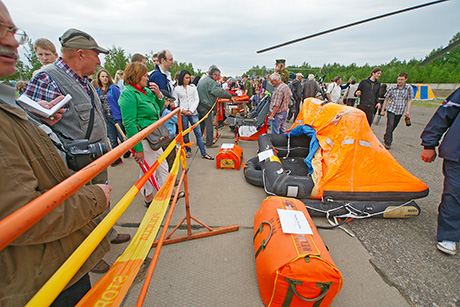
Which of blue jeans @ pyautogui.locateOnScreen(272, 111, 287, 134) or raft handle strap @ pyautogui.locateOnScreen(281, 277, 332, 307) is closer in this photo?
raft handle strap @ pyautogui.locateOnScreen(281, 277, 332, 307)

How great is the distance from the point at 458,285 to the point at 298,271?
5.75ft

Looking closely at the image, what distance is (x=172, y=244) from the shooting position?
2.45 metres

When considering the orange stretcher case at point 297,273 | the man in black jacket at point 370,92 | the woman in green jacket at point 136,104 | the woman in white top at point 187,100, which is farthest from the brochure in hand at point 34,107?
the man in black jacket at point 370,92

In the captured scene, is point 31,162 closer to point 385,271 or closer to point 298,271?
point 298,271

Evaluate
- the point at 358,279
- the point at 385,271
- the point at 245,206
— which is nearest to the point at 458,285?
the point at 385,271

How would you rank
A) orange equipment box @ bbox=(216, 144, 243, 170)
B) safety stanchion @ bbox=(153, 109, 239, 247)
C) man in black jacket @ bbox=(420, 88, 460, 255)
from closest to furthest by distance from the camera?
man in black jacket @ bbox=(420, 88, 460, 255) → safety stanchion @ bbox=(153, 109, 239, 247) → orange equipment box @ bbox=(216, 144, 243, 170)

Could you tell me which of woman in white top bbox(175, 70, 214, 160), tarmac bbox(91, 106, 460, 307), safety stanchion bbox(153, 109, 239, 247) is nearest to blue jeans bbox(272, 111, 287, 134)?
woman in white top bbox(175, 70, 214, 160)

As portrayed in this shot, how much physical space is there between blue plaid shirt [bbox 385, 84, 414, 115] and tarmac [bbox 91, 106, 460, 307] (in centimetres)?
281

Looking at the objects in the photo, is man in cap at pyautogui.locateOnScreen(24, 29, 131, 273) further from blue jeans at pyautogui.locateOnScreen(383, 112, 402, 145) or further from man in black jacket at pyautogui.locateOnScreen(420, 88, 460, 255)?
blue jeans at pyautogui.locateOnScreen(383, 112, 402, 145)

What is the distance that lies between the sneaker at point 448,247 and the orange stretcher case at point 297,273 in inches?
67.0

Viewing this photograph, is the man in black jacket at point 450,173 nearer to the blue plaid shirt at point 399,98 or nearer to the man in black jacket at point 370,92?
the blue plaid shirt at point 399,98

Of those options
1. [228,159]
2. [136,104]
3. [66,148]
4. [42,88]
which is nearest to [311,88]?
[228,159]

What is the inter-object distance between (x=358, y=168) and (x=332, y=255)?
1.35 m

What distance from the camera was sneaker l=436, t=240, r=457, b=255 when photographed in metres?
2.29
